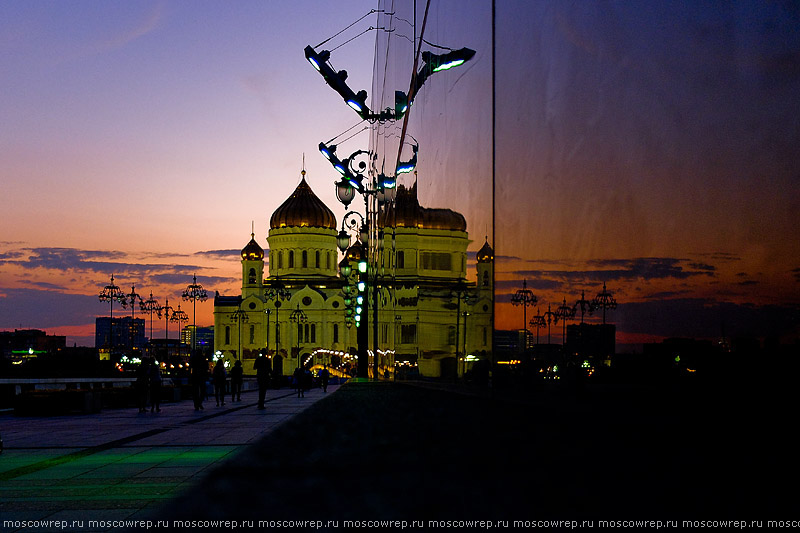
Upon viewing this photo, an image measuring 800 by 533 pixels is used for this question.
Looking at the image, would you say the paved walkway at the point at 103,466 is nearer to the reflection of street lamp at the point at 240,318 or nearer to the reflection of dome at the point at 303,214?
the reflection of street lamp at the point at 240,318

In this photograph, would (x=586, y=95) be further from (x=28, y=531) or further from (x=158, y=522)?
(x=28, y=531)

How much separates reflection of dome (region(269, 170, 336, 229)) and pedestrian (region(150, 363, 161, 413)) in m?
85.3

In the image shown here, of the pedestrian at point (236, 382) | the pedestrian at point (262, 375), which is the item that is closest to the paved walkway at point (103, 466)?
the pedestrian at point (262, 375)

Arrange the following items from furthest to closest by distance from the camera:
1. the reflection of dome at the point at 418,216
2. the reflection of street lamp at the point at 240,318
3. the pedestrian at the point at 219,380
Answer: the reflection of street lamp at the point at 240,318, the pedestrian at the point at 219,380, the reflection of dome at the point at 418,216

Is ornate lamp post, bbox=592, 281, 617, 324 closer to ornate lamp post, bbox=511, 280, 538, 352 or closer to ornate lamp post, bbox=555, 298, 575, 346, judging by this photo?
ornate lamp post, bbox=555, 298, 575, 346

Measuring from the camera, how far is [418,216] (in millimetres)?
9367

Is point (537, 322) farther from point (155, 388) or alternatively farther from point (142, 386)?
point (142, 386)

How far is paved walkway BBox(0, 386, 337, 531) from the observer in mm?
4473

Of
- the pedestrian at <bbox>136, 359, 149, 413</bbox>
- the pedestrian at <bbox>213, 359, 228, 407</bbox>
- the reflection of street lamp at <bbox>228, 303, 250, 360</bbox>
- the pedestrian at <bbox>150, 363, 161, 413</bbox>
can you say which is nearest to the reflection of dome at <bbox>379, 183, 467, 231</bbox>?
the pedestrian at <bbox>150, 363, 161, 413</bbox>

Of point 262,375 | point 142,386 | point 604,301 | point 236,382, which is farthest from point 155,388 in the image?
point 604,301

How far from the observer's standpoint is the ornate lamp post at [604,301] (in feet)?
4.46

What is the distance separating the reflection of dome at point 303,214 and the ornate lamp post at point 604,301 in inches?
4083

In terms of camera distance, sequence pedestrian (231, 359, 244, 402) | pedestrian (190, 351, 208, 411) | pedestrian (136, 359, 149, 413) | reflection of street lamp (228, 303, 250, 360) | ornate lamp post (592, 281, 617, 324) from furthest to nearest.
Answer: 1. reflection of street lamp (228, 303, 250, 360)
2. pedestrian (231, 359, 244, 402)
3. pedestrian (190, 351, 208, 411)
4. pedestrian (136, 359, 149, 413)
5. ornate lamp post (592, 281, 617, 324)

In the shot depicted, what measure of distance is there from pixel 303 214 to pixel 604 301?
345 feet
